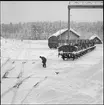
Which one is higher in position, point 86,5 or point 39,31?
point 39,31

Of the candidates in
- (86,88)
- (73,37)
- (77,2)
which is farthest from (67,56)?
(73,37)

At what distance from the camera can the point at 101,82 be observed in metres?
10.2

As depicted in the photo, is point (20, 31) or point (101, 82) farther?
point (20, 31)

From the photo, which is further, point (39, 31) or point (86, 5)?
point (39, 31)

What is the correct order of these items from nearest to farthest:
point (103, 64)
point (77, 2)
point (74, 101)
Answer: point (74, 101)
point (103, 64)
point (77, 2)

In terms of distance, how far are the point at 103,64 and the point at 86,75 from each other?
1303 mm

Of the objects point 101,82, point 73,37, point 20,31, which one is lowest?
point 101,82

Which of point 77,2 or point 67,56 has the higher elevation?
point 77,2

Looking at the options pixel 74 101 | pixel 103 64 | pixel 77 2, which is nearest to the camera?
pixel 74 101

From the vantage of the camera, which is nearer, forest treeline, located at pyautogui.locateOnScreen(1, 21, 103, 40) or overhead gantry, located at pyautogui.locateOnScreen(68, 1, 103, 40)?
overhead gantry, located at pyautogui.locateOnScreen(68, 1, 103, 40)

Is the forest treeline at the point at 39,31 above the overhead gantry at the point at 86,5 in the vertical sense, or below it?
above

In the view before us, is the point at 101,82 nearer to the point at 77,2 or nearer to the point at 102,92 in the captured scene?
the point at 102,92

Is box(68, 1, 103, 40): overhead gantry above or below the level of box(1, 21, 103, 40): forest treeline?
below

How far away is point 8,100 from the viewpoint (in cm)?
895
